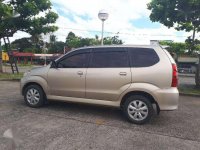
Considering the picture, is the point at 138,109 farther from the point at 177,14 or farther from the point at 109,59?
the point at 177,14

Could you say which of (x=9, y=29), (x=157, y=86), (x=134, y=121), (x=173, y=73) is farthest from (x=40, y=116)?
(x=9, y=29)

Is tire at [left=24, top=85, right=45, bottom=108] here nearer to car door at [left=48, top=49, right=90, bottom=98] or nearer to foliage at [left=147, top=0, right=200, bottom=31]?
car door at [left=48, top=49, right=90, bottom=98]

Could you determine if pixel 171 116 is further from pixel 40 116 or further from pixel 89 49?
pixel 40 116

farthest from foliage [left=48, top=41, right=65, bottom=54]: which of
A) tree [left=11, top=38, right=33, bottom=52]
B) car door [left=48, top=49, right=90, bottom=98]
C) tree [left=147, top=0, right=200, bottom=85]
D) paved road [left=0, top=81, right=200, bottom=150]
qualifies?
car door [left=48, top=49, right=90, bottom=98]

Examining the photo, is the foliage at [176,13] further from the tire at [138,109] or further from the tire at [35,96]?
the tire at [35,96]

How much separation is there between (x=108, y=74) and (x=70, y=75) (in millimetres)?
1116

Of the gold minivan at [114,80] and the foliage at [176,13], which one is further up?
the foliage at [176,13]

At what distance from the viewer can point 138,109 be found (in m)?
6.33

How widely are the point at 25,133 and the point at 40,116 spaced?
1358 millimetres

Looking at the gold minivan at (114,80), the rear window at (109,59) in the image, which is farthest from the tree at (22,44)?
the rear window at (109,59)

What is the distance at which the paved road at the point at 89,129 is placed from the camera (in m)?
4.85

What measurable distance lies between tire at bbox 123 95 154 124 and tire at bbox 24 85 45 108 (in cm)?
256

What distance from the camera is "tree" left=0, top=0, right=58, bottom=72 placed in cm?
1630

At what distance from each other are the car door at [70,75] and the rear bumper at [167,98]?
1992mm
